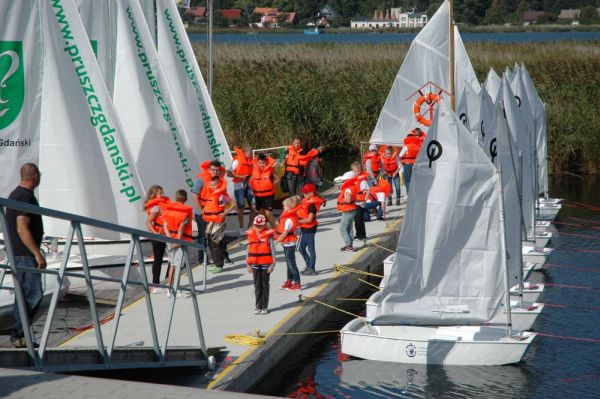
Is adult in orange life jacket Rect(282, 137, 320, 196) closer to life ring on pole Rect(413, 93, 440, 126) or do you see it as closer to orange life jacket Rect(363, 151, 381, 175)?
orange life jacket Rect(363, 151, 381, 175)

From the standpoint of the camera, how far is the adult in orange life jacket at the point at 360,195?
829 inches

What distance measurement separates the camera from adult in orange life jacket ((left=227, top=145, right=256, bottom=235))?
22.5m

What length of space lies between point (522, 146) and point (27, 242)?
11967 mm

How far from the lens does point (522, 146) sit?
20.6 meters

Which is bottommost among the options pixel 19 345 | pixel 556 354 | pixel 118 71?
pixel 556 354

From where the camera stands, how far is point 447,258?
15062 mm

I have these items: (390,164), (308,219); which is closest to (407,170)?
(390,164)

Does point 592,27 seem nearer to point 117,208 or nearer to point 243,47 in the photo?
point 243,47

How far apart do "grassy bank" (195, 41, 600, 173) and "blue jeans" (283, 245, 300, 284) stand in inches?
705

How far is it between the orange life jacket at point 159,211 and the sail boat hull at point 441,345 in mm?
3424

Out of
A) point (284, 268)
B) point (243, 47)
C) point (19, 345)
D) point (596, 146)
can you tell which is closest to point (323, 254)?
point (284, 268)

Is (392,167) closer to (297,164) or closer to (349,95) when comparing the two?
(297,164)

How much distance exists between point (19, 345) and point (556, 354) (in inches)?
310

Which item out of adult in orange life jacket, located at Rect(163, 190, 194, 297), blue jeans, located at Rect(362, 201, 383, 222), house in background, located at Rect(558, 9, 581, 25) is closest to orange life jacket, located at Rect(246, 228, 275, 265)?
adult in orange life jacket, located at Rect(163, 190, 194, 297)
